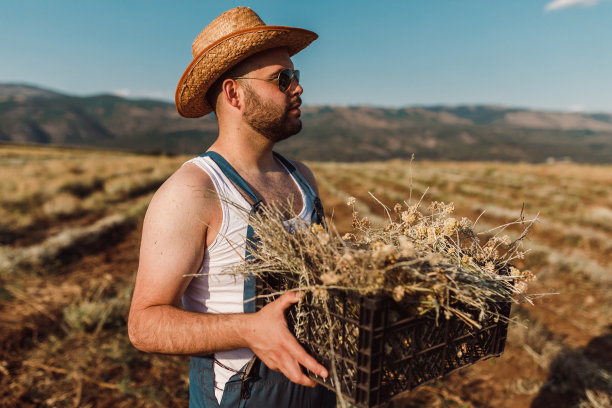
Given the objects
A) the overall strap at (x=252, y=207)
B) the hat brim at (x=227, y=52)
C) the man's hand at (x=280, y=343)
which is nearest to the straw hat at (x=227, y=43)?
the hat brim at (x=227, y=52)

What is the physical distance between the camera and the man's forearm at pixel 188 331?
58.9 inches

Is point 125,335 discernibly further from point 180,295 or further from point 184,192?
point 184,192

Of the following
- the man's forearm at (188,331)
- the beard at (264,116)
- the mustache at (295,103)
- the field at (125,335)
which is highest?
the mustache at (295,103)

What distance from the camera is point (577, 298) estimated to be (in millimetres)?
6625

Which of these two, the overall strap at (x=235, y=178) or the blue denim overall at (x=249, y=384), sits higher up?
the overall strap at (x=235, y=178)

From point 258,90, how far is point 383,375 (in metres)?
1.53

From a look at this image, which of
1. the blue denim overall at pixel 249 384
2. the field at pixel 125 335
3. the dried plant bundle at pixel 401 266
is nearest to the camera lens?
the dried plant bundle at pixel 401 266

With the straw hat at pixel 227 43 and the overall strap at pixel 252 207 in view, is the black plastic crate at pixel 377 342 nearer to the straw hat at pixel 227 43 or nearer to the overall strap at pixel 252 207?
the overall strap at pixel 252 207

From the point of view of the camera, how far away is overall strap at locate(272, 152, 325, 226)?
2137 mm

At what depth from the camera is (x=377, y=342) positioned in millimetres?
1137

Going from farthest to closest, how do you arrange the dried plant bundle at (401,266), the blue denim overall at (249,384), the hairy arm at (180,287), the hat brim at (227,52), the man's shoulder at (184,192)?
the hat brim at (227,52) < the blue denim overall at (249,384) < the man's shoulder at (184,192) < the hairy arm at (180,287) < the dried plant bundle at (401,266)

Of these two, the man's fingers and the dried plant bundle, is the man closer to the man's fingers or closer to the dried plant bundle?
the man's fingers

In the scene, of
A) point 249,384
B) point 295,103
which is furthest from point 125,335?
point 295,103

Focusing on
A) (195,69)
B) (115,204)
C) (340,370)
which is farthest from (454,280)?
(115,204)
